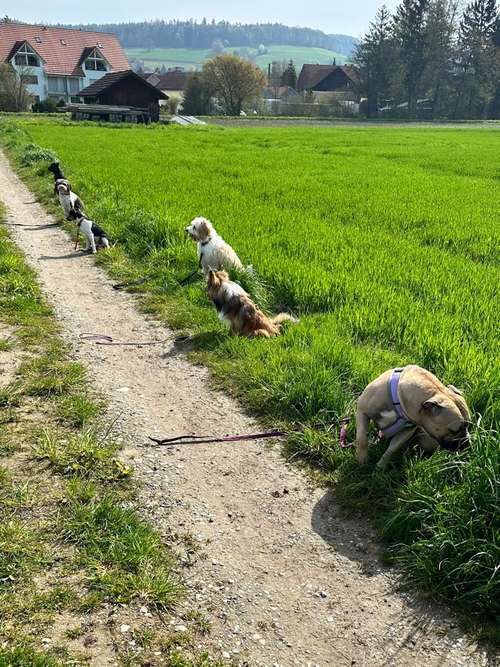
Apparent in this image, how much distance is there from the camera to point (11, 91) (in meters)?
60.0

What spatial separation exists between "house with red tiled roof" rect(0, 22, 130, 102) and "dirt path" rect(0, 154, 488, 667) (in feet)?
253

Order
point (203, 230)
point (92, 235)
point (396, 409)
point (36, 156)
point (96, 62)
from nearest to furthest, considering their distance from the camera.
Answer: point (396, 409) → point (203, 230) → point (92, 235) → point (36, 156) → point (96, 62)

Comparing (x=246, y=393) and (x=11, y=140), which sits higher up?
(x=11, y=140)

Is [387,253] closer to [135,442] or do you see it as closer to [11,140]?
[135,442]

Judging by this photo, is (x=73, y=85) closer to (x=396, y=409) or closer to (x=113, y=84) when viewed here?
(x=113, y=84)

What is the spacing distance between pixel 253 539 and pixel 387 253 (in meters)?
7.17

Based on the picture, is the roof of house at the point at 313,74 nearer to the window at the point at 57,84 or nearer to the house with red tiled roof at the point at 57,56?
the house with red tiled roof at the point at 57,56

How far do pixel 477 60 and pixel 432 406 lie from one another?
90847 mm

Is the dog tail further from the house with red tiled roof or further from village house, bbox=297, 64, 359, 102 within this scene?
village house, bbox=297, 64, 359, 102

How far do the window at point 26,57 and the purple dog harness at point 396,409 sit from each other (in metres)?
84.4

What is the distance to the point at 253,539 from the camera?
385cm

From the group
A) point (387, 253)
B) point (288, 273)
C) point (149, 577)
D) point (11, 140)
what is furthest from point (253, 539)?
point (11, 140)

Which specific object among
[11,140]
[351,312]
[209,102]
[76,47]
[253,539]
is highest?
[76,47]

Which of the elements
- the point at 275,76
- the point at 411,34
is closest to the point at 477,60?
the point at 411,34
